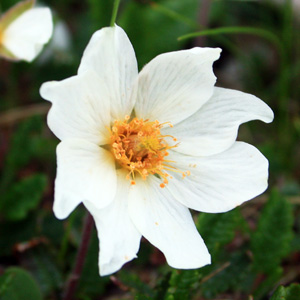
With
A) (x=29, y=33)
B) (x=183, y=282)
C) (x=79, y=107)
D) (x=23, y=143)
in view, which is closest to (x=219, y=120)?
(x=79, y=107)

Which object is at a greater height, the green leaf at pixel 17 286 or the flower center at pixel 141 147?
the flower center at pixel 141 147

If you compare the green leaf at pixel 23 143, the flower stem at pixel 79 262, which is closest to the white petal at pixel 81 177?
the flower stem at pixel 79 262

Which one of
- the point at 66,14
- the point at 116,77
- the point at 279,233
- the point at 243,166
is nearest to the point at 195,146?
the point at 243,166

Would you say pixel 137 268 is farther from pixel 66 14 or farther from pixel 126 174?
pixel 66 14

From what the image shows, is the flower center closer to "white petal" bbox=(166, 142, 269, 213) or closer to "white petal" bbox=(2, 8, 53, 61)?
"white petal" bbox=(166, 142, 269, 213)

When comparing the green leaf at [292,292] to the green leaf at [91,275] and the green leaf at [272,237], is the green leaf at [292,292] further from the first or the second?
the green leaf at [91,275]

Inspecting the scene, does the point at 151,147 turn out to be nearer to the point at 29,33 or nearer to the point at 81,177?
the point at 81,177
